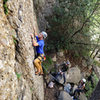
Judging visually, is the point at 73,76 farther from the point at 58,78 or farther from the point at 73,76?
the point at 58,78

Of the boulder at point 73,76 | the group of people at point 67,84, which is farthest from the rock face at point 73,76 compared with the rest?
the group of people at point 67,84

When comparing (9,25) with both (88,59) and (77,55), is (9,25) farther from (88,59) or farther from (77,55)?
(88,59)

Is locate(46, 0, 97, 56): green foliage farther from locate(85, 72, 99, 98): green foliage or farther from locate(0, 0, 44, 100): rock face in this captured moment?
locate(0, 0, 44, 100): rock face

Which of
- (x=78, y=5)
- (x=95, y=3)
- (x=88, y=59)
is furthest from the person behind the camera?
(x=88, y=59)

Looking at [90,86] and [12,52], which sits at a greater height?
[12,52]

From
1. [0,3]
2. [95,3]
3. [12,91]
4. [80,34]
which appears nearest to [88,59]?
[80,34]

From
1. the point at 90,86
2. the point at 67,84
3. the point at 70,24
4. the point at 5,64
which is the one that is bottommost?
the point at 90,86

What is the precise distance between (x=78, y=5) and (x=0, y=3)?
272 inches

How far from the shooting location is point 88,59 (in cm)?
1174

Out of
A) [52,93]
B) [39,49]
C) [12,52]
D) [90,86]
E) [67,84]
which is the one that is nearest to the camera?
[12,52]

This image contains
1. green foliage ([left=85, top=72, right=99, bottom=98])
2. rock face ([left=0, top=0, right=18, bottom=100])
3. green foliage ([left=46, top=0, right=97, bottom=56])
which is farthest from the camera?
green foliage ([left=85, top=72, right=99, bottom=98])

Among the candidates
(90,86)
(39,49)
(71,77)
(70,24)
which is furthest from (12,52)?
(90,86)

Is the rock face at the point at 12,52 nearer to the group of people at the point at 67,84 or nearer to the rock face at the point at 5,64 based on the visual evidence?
the rock face at the point at 5,64

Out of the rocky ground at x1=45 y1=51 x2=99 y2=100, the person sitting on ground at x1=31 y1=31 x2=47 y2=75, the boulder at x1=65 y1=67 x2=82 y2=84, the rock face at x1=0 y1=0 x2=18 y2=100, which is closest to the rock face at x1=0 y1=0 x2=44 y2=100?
the rock face at x1=0 y1=0 x2=18 y2=100
